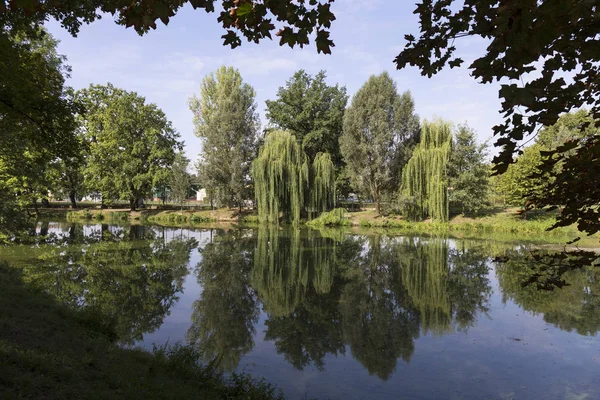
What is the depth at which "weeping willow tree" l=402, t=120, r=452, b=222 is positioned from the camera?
96.1ft

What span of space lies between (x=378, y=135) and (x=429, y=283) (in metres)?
21.8

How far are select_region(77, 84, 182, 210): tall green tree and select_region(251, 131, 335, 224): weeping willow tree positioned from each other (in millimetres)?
12434

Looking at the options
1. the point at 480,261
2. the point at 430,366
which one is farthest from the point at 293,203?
the point at 430,366

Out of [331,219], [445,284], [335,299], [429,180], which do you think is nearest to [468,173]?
[429,180]

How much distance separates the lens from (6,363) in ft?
12.7

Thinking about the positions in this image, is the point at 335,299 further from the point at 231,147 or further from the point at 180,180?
the point at 180,180

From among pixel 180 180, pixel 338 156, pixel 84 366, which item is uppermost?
pixel 338 156

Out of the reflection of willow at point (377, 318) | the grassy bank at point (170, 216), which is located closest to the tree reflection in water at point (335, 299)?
the reflection of willow at point (377, 318)

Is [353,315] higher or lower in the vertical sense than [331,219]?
lower

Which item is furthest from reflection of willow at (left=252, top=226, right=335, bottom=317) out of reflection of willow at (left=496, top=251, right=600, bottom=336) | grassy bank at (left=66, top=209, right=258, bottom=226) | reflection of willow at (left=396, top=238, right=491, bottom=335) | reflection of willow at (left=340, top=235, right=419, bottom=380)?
grassy bank at (left=66, top=209, right=258, bottom=226)

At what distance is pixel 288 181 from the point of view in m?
30.8

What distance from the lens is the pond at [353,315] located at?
5879 mm

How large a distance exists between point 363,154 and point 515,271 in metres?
20.5

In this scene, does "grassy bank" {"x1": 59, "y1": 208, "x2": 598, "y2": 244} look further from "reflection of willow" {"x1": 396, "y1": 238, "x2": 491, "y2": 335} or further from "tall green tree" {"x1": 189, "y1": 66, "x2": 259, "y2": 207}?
"reflection of willow" {"x1": 396, "y1": 238, "x2": 491, "y2": 335}
